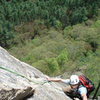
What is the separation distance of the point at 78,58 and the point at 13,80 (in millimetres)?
19869

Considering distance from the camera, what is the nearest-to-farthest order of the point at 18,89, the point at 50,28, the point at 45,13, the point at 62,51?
the point at 18,89 < the point at 62,51 < the point at 50,28 < the point at 45,13

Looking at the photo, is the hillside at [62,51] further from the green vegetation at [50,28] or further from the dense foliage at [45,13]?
the dense foliage at [45,13]

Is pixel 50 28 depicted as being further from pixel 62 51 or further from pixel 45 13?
pixel 62 51

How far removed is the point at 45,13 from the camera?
113ft

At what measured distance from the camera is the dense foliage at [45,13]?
32.1 m

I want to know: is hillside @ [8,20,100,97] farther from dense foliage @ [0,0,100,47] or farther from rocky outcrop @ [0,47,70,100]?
rocky outcrop @ [0,47,70,100]

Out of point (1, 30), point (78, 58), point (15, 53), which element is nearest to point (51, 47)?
point (78, 58)

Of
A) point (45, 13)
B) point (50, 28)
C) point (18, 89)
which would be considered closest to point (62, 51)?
point (50, 28)

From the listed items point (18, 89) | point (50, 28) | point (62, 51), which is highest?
point (18, 89)

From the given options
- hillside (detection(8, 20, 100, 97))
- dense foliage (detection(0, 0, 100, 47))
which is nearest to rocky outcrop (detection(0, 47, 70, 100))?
hillside (detection(8, 20, 100, 97))

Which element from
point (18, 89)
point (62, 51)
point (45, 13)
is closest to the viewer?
point (18, 89)

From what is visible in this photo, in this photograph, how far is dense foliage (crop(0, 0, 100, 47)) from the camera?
3209 centimetres

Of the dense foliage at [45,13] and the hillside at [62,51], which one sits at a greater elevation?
the dense foliage at [45,13]

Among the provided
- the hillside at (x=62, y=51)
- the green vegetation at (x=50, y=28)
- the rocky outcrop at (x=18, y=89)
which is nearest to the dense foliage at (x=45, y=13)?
the green vegetation at (x=50, y=28)
